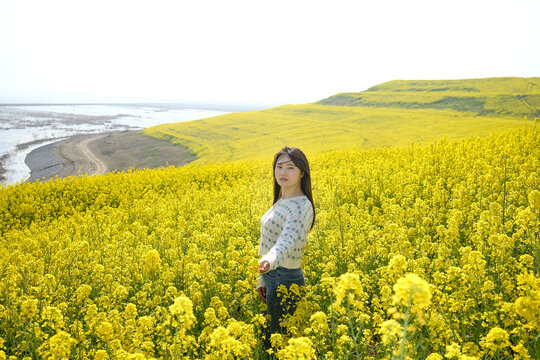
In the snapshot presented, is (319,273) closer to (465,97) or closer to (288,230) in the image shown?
(288,230)

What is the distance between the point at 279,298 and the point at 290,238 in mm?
713

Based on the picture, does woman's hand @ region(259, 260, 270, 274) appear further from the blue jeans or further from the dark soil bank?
the dark soil bank

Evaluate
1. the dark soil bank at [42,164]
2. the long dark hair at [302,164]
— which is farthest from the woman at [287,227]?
the dark soil bank at [42,164]

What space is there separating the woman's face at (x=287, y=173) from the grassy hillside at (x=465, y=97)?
37366 mm

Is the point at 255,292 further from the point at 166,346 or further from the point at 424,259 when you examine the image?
the point at 424,259

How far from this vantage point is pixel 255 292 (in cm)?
390

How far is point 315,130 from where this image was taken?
1326 inches

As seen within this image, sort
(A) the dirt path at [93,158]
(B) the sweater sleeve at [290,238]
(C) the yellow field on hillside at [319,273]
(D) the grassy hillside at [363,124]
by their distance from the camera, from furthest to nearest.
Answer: (A) the dirt path at [93,158]
(D) the grassy hillside at [363,124]
(B) the sweater sleeve at [290,238]
(C) the yellow field on hillside at [319,273]

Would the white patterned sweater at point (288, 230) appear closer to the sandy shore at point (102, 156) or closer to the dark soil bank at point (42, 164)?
the sandy shore at point (102, 156)

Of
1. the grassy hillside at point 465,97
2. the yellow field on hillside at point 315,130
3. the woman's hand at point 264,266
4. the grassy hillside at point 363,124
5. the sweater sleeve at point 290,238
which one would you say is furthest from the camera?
the grassy hillside at point 465,97

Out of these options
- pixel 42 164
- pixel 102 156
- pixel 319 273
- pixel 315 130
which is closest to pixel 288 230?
pixel 319 273

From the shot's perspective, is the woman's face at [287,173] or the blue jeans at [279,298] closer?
the blue jeans at [279,298]

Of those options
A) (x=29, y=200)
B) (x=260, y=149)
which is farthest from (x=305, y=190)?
(x=260, y=149)

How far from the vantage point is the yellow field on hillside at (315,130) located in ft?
83.7
